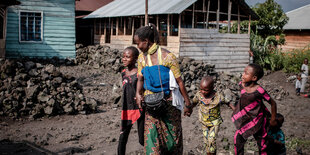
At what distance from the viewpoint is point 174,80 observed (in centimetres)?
300

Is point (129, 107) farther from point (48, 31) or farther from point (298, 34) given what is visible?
point (298, 34)

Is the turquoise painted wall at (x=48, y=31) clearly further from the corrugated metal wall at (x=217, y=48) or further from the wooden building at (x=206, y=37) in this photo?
the corrugated metal wall at (x=217, y=48)

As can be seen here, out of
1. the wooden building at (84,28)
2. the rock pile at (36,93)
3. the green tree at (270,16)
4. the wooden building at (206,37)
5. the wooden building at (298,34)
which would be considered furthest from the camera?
the wooden building at (84,28)

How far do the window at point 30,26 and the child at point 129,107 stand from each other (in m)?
12.4

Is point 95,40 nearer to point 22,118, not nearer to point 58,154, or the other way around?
point 22,118

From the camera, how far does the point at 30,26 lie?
14391mm

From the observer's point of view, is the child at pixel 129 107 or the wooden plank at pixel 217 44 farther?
the wooden plank at pixel 217 44

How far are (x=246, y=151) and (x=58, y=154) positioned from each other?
3.23 m

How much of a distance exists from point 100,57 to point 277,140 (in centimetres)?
1303

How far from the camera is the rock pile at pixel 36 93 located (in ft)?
20.8

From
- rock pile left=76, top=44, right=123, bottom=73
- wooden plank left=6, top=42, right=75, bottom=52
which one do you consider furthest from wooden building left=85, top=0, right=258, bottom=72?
wooden plank left=6, top=42, right=75, bottom=52

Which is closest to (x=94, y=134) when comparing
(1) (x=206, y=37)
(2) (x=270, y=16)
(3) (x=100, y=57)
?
(1) (x=206, y=37)

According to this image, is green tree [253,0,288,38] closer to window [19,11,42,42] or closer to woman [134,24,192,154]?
window [19,11,42,42]

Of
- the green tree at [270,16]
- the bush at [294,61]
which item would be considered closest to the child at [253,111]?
the bush at [294,61]
